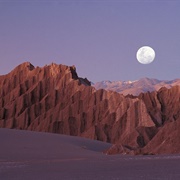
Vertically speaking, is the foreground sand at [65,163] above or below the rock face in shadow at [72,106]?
below

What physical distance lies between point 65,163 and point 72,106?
207ft

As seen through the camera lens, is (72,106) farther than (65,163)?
Yes

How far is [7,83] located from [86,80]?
17.8m

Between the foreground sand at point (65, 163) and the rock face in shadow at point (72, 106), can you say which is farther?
the rock face in shadow at point (72, 106)

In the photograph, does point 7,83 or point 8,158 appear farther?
point 7,83

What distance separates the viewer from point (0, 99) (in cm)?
10306

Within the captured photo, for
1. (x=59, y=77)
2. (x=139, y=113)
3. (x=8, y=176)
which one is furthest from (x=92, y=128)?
(x=8, y=176)

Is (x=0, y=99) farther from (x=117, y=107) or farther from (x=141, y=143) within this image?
(x=141, y=143)

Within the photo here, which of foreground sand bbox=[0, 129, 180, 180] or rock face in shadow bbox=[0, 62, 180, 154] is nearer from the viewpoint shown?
foreground sand bbox=[0, 129, 180, 180]

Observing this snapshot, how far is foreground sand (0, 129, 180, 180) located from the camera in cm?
1875

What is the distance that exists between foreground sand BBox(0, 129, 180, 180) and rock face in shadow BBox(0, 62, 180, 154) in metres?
28.9

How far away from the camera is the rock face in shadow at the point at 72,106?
79000mm

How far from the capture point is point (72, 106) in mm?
89625

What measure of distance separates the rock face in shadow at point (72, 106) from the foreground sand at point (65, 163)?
28943 mm
